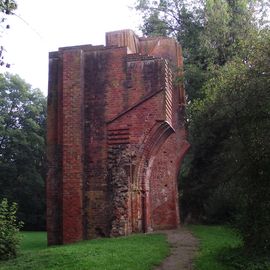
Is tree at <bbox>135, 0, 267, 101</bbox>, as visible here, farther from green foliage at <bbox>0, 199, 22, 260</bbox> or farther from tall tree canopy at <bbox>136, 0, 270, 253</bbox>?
green foliage at <bbox>0, 199, 22, 260</bbox>

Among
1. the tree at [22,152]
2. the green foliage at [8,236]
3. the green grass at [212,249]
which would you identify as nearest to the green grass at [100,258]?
the green foliage at [8,236]

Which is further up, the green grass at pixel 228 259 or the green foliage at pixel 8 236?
the green foliage at pixel 8 236

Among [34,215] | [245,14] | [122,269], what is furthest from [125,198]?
[34,215]

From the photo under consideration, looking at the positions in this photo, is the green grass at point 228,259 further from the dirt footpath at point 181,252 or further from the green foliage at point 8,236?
the green foliage at point 8,236

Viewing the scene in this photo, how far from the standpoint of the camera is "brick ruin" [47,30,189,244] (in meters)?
15.4

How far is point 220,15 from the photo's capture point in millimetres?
22156

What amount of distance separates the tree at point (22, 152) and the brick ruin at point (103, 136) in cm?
2698

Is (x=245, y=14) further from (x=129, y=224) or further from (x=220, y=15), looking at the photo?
(x=129, y=224)

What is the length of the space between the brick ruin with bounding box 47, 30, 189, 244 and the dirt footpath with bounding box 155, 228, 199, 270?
1348mm

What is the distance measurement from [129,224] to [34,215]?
1171 inches

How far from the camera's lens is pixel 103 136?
1579cm

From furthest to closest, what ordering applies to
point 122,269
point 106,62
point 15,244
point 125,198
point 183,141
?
point 183,141
point 106,62
point 125,198
point 15,244
point 122,269

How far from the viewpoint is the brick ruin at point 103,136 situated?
50.4 feet

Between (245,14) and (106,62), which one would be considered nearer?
(106,62)
